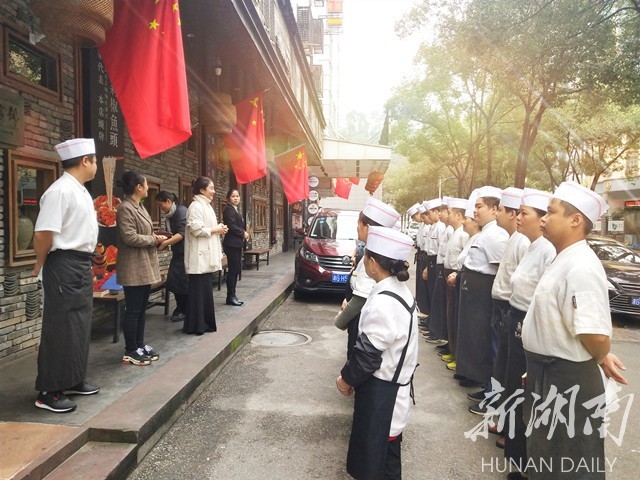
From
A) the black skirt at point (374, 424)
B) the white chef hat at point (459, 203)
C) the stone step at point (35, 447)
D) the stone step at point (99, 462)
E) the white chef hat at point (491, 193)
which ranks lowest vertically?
the stone step at point (99, 462)

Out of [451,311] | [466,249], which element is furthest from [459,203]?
[451,311]

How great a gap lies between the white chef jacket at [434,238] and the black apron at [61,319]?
4.97 m

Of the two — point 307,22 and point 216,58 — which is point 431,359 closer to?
point 216,58

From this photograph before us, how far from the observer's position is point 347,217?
410 inches

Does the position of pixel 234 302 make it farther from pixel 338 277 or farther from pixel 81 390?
pixel 81 390

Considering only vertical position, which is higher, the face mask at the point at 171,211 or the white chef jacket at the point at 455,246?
the face mask at the point at 171,211

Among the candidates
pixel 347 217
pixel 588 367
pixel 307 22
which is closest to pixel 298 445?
pixel 588 367

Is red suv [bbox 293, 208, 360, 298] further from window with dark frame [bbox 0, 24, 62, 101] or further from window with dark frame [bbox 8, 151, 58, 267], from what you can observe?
window with dark frame [bbox 0, 24, 62, 101]

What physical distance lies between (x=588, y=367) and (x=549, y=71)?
487 inches

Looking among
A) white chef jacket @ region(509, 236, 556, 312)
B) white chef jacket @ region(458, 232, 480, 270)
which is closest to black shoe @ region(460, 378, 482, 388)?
white chef jacket @ region(458, 232, 480, 270)

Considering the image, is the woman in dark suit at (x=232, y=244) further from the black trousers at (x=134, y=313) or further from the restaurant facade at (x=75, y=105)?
the black trousers at (x=134, y=313)

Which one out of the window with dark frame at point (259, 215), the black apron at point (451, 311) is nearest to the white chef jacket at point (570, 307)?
the black apron at point (451, 311)

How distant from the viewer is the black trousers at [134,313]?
448cm

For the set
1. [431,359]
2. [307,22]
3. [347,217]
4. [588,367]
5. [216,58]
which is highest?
[307,22]
